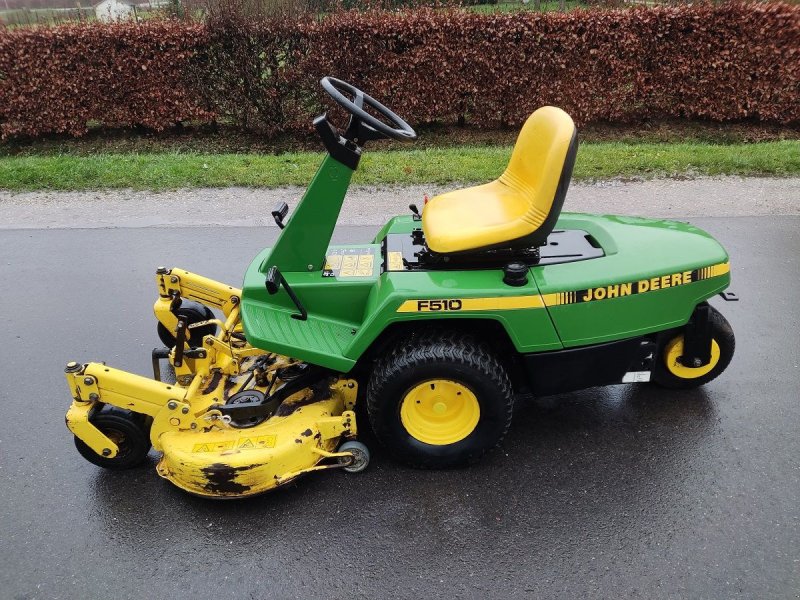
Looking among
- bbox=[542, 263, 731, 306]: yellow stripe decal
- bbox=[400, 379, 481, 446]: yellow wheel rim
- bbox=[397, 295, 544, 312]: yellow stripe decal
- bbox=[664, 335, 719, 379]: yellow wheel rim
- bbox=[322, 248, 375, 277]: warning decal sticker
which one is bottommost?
bbox=[400, 379, 481, 446]: yellow wheel rim

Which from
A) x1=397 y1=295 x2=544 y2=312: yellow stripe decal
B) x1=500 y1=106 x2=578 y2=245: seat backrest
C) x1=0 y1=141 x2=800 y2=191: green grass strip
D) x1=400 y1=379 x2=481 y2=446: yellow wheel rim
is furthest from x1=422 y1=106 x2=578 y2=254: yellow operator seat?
x1=0 y1=141 x2=800 y2=191: green grass strip

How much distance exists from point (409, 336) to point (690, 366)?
59.0 inches

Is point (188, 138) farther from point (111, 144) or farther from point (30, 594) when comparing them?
point (30, 594)

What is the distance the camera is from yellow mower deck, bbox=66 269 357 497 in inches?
105

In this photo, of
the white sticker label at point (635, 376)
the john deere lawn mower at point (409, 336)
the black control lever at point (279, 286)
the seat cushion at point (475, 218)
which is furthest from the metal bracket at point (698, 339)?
the black control lever at point (279, 286)

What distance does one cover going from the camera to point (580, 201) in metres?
6.10

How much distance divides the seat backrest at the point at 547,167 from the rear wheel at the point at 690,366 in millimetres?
948

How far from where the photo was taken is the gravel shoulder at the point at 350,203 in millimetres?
5844

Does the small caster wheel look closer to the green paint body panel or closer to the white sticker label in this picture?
the green paint body panel

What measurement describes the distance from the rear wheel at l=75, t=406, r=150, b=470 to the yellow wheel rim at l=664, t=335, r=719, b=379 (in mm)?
2528

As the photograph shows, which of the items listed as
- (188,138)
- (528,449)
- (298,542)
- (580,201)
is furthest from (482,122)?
(298,542)

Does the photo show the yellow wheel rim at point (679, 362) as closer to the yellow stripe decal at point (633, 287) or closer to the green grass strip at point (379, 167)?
the yellow stripe decal at point (633, 287)

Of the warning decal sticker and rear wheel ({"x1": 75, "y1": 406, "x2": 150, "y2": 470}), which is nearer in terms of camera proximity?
rear wheel ({"x1": 75, "y1": 406, "x2": 150, "y2": 470})

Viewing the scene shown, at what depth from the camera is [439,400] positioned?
294 cm
